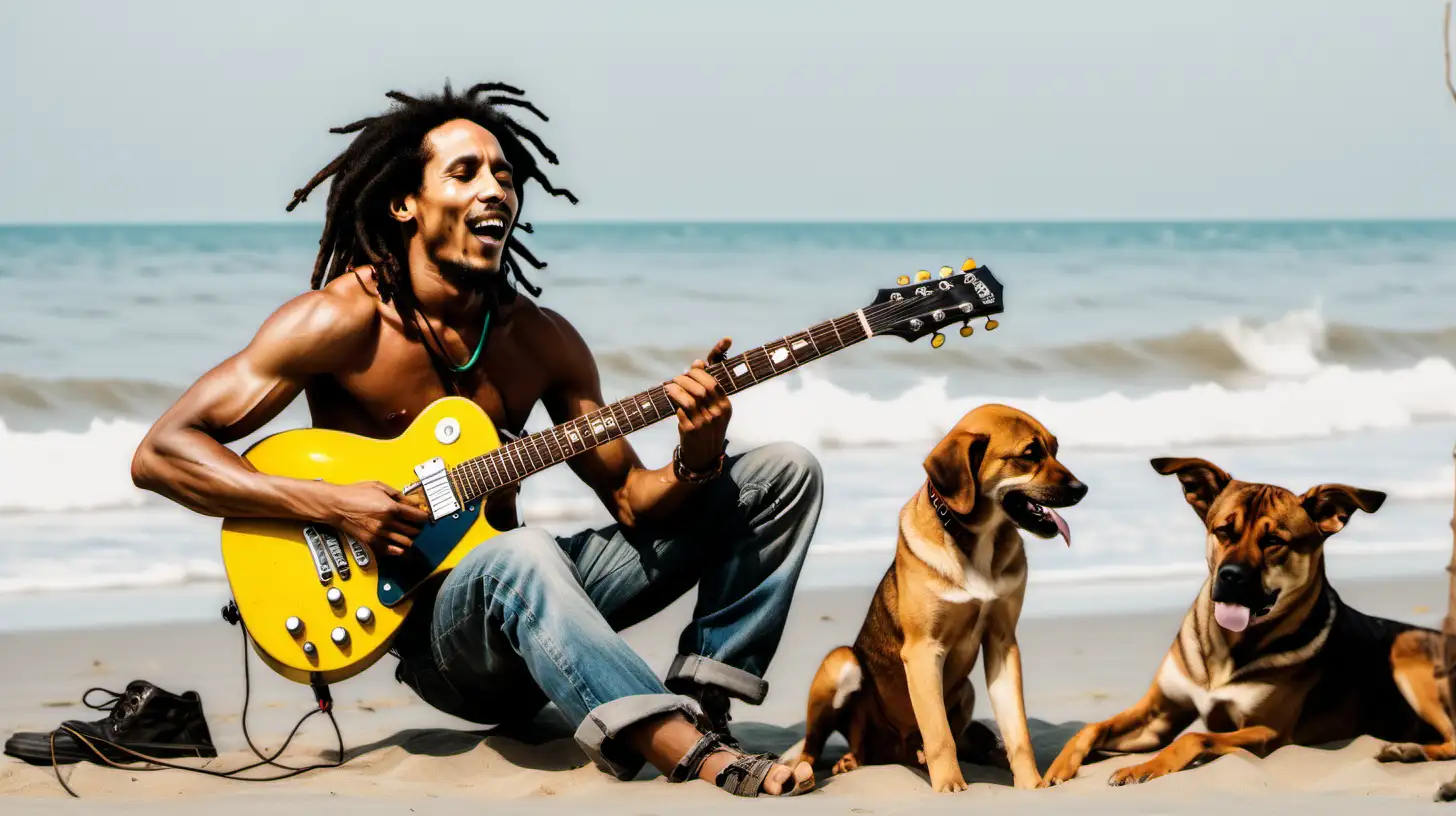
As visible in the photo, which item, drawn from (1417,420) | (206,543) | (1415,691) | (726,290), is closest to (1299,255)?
(726,290)

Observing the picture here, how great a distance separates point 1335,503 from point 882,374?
9.14 m

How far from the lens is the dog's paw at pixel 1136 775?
4.19 meters

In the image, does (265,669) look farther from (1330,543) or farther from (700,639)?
(1330,543)

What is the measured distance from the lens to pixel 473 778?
4676mm

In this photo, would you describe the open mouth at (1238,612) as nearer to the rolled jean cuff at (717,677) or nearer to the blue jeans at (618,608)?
the blue jeans at (618,608)

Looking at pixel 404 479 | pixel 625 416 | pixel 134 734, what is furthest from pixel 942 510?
pixel 134 734

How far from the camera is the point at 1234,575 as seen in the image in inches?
165

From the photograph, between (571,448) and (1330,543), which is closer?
(571,448)

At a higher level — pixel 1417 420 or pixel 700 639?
pixel 700 639

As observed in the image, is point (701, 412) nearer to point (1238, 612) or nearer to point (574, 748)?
point (574, 748)

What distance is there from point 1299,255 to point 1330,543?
637 inches

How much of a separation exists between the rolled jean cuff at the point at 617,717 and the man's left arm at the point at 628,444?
635 millimetres

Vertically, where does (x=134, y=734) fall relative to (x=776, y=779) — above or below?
below

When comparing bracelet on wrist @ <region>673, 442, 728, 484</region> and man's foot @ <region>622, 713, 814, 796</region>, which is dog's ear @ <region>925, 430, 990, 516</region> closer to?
bracelet on wrist @ <region>673, 442, 728, 484</region>
